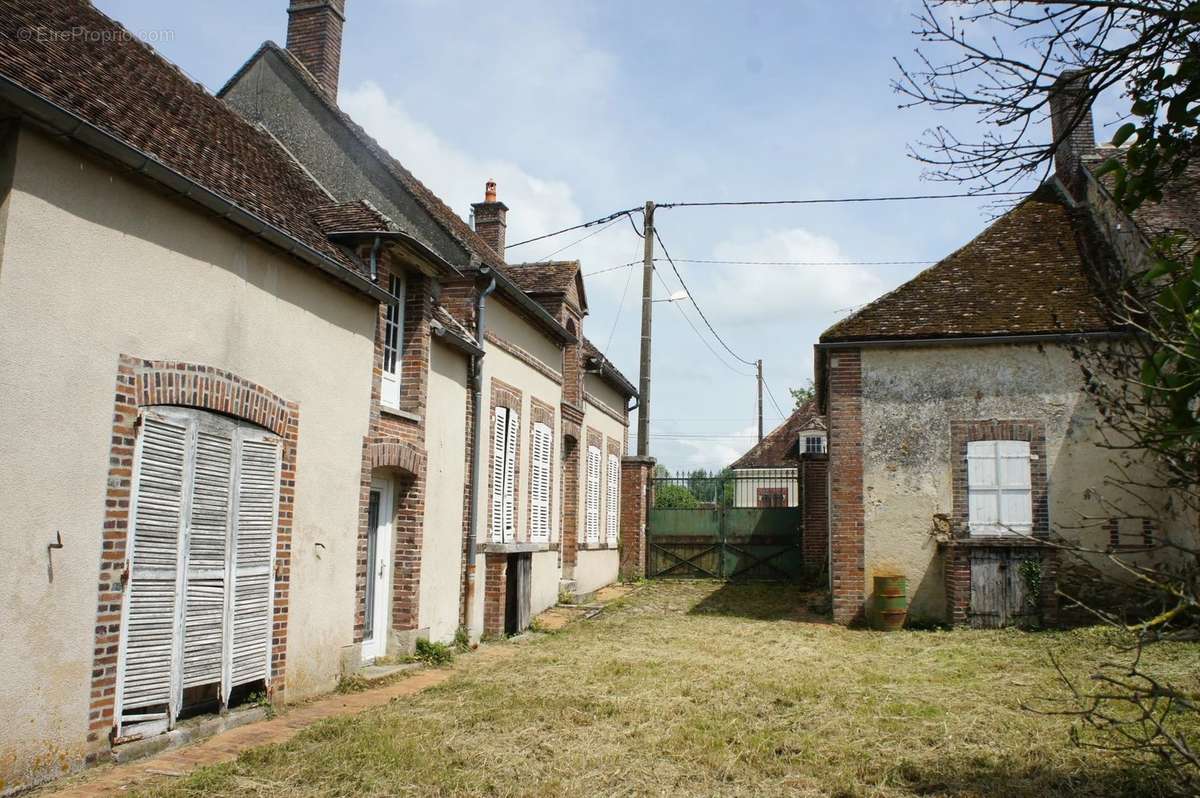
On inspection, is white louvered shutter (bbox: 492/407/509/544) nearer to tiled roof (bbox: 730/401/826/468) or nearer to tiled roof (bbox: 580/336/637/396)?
tiled roof (bbox: 580/336/637/396)

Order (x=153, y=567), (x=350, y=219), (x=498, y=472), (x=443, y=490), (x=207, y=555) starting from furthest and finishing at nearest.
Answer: (x=498, y=472)
(x=443, y=490)
(x=350, y=219)
(x=207, y=555)
(x=153, y=567)

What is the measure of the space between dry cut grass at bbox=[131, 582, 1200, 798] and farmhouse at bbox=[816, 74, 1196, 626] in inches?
73.7

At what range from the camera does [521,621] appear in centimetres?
1278

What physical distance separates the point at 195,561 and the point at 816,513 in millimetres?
15292

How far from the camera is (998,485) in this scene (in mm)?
13398

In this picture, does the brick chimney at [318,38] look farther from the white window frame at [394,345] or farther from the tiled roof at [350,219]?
the white window frame at [394,345]

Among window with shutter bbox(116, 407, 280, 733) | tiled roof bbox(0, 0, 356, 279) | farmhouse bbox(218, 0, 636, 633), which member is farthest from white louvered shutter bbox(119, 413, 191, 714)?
farmhouse bbox(218, 0, 636, 633)

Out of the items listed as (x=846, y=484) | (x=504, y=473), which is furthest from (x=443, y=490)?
(x=846, y=484)

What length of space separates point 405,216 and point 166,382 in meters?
7.36

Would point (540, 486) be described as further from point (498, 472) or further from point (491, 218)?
point (491, 218)

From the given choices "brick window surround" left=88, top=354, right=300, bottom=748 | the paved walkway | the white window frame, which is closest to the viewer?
the paved walkway

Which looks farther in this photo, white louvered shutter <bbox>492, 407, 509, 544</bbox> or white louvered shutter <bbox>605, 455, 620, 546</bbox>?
white louvered shutter <bbox>605, 455, 620, 546</bbox>

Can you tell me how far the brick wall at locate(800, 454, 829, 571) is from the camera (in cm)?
1978

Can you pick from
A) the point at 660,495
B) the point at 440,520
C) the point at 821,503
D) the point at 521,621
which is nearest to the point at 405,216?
the point at 440,520
